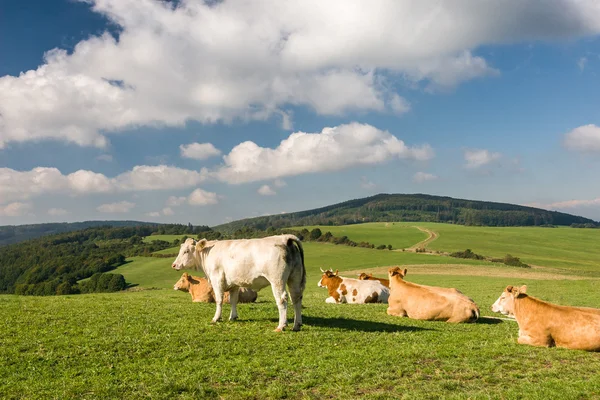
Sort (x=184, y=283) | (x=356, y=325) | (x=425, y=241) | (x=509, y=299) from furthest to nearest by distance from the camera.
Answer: (x=425, y=241) → (x=184, y=283) → (x=356, y=325) → (x=509, y=299)

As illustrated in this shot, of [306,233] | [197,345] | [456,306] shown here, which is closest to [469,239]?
[306,233]

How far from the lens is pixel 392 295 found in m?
16.0

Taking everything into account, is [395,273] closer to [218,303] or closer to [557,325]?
[557,325]

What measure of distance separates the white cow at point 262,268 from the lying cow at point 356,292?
884 cm

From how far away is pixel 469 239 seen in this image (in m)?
120

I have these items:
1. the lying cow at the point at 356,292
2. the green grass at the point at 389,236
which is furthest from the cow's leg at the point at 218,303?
the green grass at the point at 389,236

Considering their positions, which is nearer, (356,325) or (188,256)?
(356,325)

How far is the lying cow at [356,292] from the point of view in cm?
2053

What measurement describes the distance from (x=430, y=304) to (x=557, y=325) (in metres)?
4.60

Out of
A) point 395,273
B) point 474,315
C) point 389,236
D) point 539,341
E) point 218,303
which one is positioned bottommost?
point 474,315

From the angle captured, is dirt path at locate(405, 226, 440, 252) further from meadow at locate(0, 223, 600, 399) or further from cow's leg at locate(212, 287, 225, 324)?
cow's leg at locate(212, 287, 225, 324)

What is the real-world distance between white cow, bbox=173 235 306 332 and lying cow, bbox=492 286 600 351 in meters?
5.92

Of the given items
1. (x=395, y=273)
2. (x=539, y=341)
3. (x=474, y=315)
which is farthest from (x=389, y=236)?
(x=539, y=341)

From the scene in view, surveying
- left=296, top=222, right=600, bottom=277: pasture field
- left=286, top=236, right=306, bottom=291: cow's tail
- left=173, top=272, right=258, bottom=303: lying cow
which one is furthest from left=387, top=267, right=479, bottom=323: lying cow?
left=296, top=222, right=600, bottom=277: pasture field
